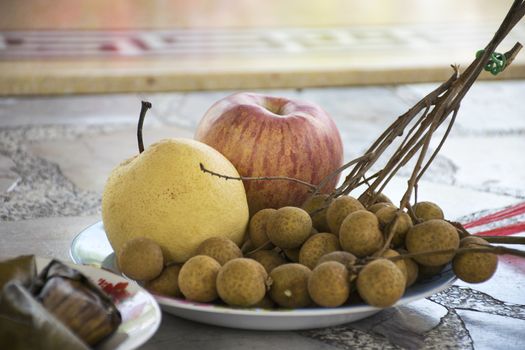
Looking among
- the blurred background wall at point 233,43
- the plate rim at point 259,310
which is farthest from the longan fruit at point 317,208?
the blurred background wall at point 233,43

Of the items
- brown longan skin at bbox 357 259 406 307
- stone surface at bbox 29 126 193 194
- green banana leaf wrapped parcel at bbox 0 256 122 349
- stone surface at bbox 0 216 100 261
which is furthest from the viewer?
stone surface at bbox 29 126 193 194

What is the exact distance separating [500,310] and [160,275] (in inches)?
12.1

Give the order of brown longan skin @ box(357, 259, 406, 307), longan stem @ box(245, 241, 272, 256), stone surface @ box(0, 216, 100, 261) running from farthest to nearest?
stone surface @ box(0, 216, 100, 261), longan stem @ box(245, 241, 272, 256), brown longan skin @ box(357, 259, 406, 307)

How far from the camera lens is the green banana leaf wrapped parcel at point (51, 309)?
0.56 meters

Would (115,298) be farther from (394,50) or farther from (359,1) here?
(359,1)

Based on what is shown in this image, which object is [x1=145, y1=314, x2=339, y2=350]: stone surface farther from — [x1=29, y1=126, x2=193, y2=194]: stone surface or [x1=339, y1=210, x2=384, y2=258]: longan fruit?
[x1=29, y1=126, x2=193, y2=194]: stone surface

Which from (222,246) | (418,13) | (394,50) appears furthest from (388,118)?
(418,13)

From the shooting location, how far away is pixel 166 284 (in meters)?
0.73

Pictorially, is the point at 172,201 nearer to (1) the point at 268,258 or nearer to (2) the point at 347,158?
(1) the point at 268,258

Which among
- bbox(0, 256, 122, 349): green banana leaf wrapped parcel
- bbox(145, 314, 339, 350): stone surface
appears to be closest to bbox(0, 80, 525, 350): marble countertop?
bbox(145, 314, 339, 350): stone surface

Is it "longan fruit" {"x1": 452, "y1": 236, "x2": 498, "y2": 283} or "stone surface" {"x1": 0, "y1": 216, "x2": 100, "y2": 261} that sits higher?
"longan fruit" {"x1": 452, "y1": 236, "x2": 498, "y2": 283}

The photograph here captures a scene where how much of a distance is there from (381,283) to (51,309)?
0.24 m

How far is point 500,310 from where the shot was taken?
80 centimetres

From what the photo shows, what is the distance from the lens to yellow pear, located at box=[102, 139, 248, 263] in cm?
79
